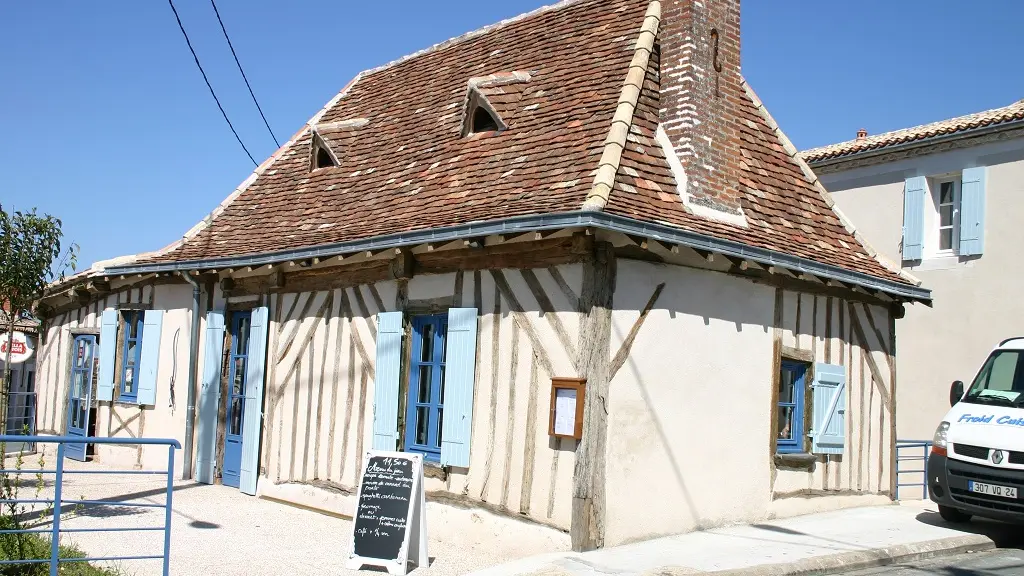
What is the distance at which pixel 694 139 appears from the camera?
8492 mm

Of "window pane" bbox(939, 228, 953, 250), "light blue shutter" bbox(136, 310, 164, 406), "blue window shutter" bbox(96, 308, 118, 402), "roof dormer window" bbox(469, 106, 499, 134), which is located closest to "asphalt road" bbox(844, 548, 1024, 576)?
"roof dormer window" bbox(469, 106, 499, 134)

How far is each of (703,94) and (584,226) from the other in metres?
2.45

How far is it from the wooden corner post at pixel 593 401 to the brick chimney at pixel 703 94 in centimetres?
143

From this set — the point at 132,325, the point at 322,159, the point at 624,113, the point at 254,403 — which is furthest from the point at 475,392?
the point at 132,325

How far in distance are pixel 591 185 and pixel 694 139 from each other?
1378 millimetres

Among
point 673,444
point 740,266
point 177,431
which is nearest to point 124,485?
point 177,431

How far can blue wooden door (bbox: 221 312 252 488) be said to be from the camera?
11125 millimetres

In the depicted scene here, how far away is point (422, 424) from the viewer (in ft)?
29.3

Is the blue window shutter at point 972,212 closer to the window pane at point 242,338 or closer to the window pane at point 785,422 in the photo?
the window pane at point 785,422

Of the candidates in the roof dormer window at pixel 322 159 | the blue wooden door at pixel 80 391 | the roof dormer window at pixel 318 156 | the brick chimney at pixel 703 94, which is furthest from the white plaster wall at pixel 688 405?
the blue wooden door at pixel 80 391

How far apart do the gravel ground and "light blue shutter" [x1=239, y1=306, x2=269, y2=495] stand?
1.89ft

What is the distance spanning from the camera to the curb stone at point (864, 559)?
6422 millimetres

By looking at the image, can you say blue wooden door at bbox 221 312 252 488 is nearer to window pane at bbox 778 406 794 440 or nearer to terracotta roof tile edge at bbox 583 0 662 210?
terracotta roof tile edge at bbox 583 0 662 210

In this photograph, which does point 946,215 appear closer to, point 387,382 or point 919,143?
point 919,143
